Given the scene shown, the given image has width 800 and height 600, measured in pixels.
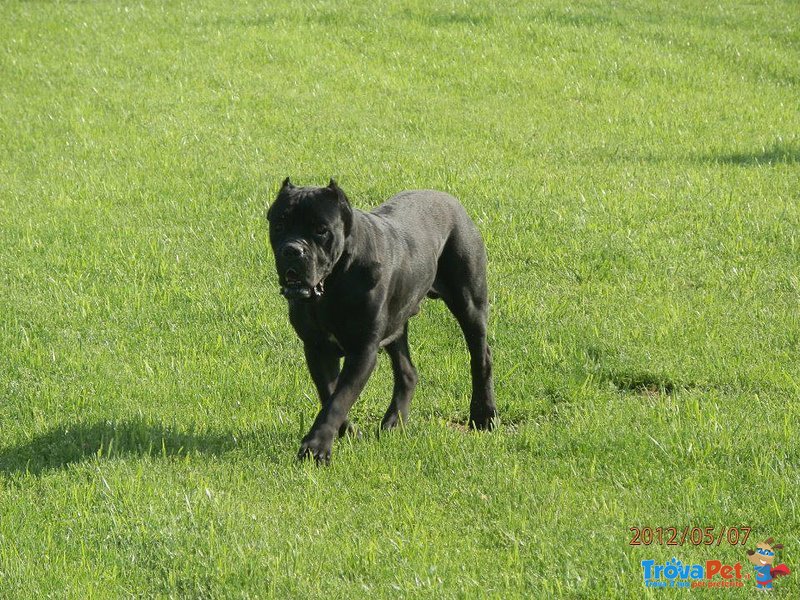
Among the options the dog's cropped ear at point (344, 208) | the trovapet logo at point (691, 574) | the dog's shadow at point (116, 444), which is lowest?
the dog's shadow at point (116, 444)

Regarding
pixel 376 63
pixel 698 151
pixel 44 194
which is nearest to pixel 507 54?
pixel 376 63

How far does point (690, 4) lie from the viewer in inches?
813

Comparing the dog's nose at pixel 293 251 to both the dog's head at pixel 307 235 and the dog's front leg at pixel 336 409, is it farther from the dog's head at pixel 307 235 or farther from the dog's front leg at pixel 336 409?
the dog's front leg at pixel 336 409

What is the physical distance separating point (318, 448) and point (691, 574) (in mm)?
2204

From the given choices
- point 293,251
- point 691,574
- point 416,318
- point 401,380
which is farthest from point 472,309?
point 691,574

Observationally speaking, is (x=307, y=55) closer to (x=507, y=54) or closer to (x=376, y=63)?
(x=376, y=63)

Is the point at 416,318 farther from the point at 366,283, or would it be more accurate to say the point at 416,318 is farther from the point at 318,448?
the point at 318,448

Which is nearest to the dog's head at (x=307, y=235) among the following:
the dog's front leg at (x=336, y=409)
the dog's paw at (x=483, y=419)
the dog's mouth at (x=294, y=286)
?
the dog's mouth at (x=294, y=286)

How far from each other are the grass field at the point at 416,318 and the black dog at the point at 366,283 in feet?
1.10

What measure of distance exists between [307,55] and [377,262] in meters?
11.2

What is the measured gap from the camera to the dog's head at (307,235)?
6125mm

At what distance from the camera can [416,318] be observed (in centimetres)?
909

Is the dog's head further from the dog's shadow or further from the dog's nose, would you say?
the dog's shadow

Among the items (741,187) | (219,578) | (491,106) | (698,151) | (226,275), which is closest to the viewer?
(219,578)
